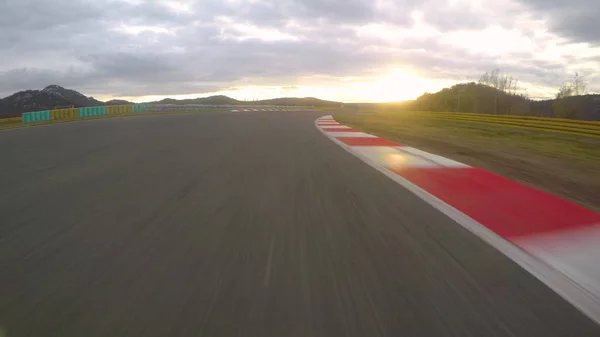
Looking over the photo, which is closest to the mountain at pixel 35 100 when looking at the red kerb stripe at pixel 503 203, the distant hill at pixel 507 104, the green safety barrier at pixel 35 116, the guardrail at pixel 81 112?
the guardrail at pixel 81 112

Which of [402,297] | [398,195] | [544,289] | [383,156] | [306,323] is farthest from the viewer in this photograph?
[383,156]

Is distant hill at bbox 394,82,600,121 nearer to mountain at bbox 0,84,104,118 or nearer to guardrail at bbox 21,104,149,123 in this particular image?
guardrail at bbox 21,104,149,123

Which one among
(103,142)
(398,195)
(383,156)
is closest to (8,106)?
(103,142)

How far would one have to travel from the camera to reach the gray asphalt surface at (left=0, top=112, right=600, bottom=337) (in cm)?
286

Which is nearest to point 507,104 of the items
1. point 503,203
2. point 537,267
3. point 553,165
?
point 553,165

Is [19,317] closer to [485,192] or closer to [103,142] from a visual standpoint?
[485,192]

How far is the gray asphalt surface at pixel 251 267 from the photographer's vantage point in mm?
2861

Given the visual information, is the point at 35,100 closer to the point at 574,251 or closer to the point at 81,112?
the point at 81,112

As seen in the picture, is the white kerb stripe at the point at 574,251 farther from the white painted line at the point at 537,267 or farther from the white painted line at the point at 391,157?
the white painted line at the point at 391,157

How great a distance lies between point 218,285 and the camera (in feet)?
11.1

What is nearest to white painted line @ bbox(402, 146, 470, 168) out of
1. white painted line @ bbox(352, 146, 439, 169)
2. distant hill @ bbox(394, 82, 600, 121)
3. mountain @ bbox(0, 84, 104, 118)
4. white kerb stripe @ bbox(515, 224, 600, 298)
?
white painted line @ bbox(352, 146, 439, 169)

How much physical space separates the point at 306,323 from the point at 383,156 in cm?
964

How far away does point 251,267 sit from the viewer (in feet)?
12.3

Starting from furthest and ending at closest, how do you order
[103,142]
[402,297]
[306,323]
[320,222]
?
[103,142] < [320,222] < [402,297] < [306,323]
